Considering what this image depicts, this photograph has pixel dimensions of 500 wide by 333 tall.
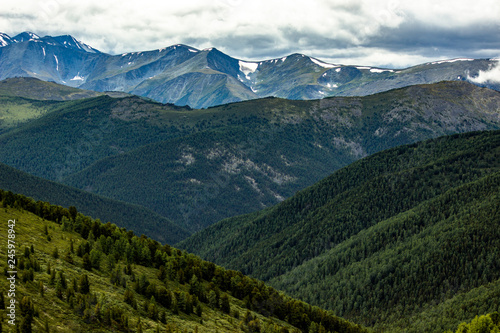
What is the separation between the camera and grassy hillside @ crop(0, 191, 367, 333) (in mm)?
66438

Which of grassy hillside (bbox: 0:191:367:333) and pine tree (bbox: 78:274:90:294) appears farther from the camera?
pine tree (bbox: 78:274:90:294)

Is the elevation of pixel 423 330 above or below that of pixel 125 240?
below

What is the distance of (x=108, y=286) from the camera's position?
277ft

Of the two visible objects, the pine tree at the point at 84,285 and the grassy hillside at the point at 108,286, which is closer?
the grassy hillside at the point at 108,286

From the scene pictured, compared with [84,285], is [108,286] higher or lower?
lower

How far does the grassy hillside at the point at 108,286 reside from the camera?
66.4 meters

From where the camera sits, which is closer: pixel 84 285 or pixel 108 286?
pixel 84 285

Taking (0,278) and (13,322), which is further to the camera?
(0,278)

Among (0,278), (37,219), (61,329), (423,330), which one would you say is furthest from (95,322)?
(423,330)

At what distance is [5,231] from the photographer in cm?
8312

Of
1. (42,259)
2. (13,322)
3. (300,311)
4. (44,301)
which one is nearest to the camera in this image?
(13,322)

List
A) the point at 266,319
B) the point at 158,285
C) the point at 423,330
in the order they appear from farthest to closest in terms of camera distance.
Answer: the point at 423,330
the point at 266,319
the point at 158,285

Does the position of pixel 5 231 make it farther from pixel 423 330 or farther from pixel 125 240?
pixel 423 330

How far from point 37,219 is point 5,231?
862 inches
